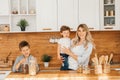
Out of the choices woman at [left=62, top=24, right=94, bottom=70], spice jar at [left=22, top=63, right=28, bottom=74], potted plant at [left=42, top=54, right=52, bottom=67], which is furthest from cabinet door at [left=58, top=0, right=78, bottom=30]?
spice jar at [left=22, top=63, right=28, bottom=74]

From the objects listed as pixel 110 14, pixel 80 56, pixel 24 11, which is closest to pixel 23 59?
pixel 80 56

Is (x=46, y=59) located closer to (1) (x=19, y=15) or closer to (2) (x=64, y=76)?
(1) (x=19, y=15)

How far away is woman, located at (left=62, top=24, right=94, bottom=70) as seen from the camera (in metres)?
3.11

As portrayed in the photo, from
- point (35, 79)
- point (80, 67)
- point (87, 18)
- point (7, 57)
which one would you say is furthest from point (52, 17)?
point (35, 79)

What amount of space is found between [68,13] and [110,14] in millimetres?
716

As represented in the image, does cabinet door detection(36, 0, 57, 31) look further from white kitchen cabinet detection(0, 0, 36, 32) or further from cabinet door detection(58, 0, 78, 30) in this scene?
white kitchen cabinet detection(0, 0, 36, 32)

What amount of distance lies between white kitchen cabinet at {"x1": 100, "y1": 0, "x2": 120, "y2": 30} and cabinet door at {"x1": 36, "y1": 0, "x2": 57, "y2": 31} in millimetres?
789

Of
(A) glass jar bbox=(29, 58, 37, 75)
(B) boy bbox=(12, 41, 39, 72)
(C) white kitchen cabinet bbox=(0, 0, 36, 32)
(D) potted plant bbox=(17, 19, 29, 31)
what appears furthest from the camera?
(C) white kitchen cabinet bbox=(0, 0, 36, 32)

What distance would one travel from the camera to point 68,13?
14.6 ft

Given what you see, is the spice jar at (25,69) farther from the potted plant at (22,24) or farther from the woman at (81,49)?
the potted plant at (22,24)

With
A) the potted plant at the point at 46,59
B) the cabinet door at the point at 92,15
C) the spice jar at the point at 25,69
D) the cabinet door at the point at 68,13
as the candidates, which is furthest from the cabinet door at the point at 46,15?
the spice jar at the point at 25,69

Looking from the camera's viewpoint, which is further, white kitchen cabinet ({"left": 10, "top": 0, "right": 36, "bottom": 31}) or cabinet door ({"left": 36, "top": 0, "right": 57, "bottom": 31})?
white kitchen cabinet ({"left": 10, "top": 0, "right": 36, "bottom": 31})

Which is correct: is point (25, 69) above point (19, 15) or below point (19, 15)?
below

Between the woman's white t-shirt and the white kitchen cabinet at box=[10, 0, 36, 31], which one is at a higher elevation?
the white kitchen cabinet at box=[10, 0, 36, 31]
